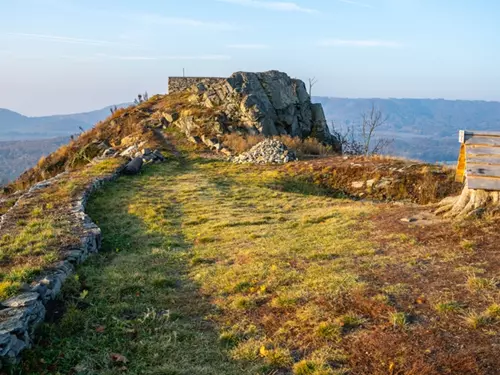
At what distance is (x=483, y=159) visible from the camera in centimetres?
900

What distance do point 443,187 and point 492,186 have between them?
6.62 meters

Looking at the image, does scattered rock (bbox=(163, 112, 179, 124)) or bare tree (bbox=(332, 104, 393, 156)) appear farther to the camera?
bare tree (bbox=(332, 104, 393, 156))

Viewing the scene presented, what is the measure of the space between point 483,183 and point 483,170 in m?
0.31

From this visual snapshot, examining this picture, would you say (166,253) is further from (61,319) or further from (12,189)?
(12,189)

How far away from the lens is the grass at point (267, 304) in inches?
196

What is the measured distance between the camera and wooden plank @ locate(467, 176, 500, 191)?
861cm

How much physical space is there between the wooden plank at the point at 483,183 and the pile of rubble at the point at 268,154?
38.7 ft

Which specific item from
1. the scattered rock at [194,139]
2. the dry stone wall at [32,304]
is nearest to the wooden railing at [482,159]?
the dry stone wall at [32,304]

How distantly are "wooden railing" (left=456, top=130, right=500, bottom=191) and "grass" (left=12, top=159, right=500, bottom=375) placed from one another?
171 cm

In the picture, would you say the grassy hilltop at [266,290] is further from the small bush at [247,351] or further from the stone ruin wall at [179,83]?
the stone ruin wall at [179,83]

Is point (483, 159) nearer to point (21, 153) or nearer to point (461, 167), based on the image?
point (461, 167)

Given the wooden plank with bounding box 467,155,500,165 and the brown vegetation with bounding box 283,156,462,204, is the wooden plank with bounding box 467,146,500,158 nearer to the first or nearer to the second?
the wooden plank with bounding box 467,155,500,165

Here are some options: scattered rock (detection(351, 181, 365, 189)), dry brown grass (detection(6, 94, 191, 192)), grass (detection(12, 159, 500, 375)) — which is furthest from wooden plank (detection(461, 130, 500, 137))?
dry brown grass (detection(6, 94, 191, 192))

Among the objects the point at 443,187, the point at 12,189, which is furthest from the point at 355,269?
the point at 12,189
